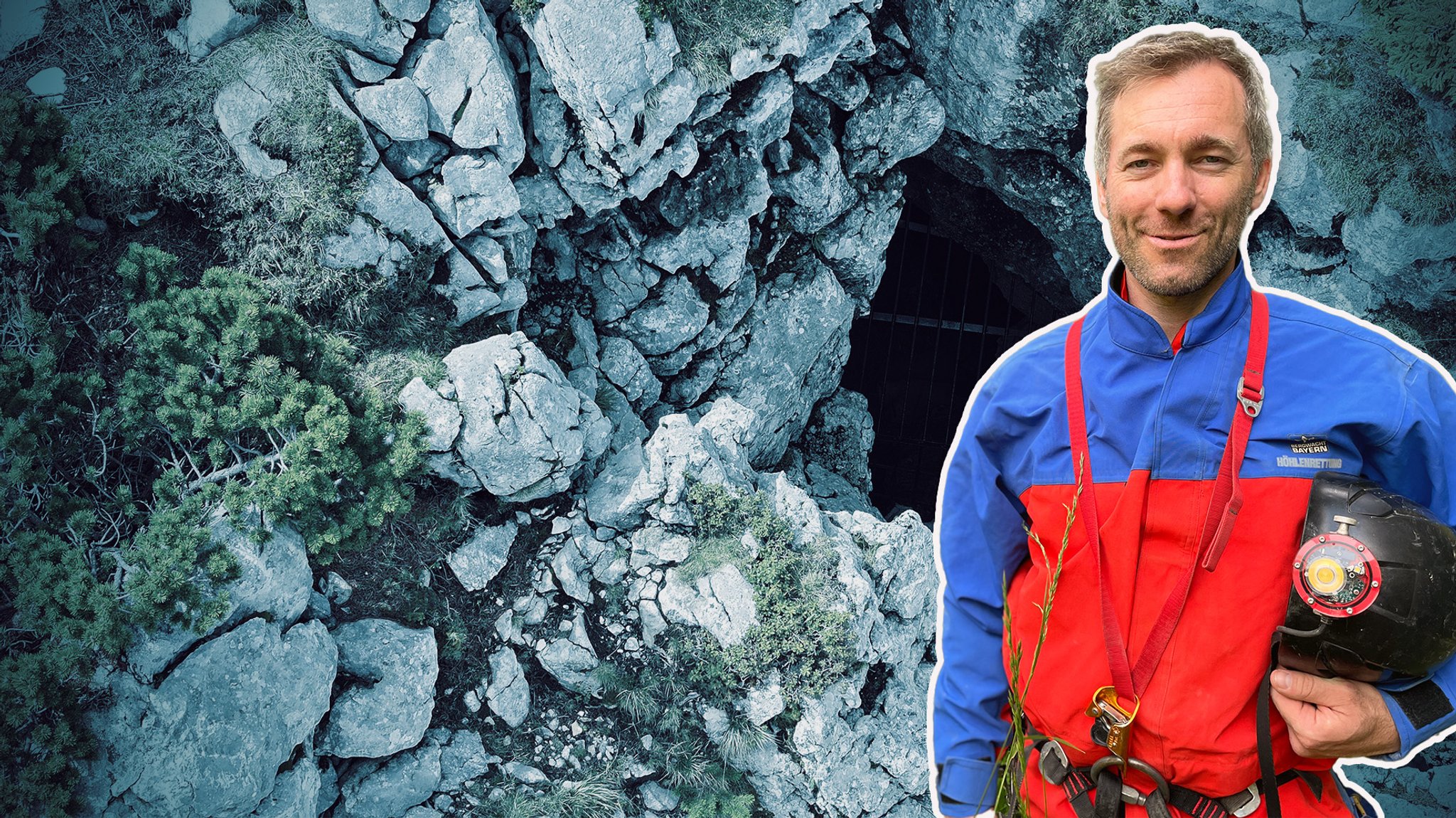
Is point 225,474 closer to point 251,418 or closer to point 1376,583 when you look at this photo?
point 251,418

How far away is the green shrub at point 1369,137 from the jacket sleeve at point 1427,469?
21.3ft

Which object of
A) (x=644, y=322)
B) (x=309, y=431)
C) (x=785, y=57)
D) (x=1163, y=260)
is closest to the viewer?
(x=1163, y=260)

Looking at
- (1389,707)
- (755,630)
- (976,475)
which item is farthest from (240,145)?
(1389,707)

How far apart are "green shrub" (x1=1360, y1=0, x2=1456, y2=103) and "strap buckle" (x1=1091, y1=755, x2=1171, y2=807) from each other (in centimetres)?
714

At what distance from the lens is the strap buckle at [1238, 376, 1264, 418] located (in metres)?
1.93

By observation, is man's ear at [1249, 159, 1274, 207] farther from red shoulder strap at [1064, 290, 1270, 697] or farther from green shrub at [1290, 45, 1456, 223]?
green shrub at [1290, 45, 1456, 223]

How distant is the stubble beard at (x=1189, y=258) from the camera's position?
72.6 inches

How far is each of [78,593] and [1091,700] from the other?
5126 mm

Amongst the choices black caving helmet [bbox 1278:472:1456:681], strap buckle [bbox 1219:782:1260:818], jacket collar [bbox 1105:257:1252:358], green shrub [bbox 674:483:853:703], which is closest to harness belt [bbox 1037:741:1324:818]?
strap buckle [bbox 1219:782:1260:818]

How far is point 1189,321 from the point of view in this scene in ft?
6.50

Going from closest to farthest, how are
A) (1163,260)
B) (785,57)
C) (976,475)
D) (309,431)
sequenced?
(1163,260) < (976,475) < (309,431) < (785,57)

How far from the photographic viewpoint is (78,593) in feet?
15.7

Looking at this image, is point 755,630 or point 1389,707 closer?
point 1389,707

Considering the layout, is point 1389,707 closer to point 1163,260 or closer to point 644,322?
point 1163,260
